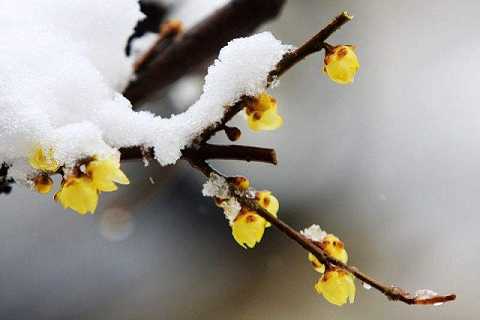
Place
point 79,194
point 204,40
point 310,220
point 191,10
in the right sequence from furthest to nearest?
point 310,220 < point 191,10 < point 204,40 < point 79,194

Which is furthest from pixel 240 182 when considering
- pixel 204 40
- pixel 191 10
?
pixel 191 10

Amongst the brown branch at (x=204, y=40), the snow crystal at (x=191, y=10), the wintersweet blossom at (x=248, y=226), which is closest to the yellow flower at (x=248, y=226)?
the wintersweet blossom at (x=248, y=226)

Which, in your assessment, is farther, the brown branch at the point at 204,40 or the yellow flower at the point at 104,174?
the brown branch at the point at 204,40

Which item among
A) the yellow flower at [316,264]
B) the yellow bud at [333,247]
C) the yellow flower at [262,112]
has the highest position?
the yellow flower at [262,112]

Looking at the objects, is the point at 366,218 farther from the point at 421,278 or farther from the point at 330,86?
the point at 330,86

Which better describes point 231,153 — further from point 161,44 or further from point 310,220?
point 310,220

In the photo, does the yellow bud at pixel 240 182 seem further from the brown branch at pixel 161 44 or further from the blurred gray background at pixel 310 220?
the blurred gray background at pixel 310 220

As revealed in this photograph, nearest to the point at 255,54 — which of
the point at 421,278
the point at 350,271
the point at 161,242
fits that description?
the point at 350,271
